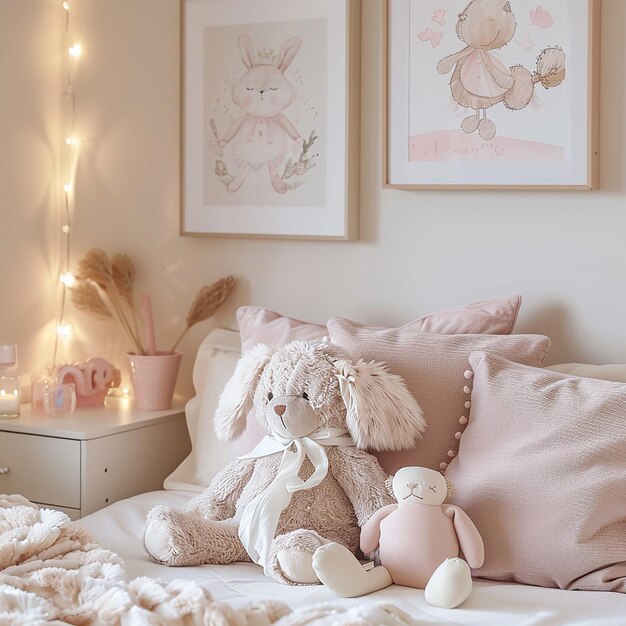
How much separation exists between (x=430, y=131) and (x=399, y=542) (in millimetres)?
1093

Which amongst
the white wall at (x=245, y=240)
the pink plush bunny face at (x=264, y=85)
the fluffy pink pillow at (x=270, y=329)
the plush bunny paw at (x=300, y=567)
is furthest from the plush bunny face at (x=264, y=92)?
the plush bunny paw at (x=300, y=567)

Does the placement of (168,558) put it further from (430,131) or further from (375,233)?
(430,131)

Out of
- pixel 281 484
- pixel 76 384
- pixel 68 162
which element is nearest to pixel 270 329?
pixel 281 484

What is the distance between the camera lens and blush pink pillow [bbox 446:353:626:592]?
185 cm

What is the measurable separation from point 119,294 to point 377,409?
3.94ft

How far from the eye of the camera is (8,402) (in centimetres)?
270

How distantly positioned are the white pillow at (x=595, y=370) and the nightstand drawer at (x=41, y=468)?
124 centimetres

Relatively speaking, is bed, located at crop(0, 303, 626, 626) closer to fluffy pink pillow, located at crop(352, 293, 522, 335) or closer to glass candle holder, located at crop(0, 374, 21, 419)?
fluffy pink pillow, located at crop(352, 293, 522, 335)

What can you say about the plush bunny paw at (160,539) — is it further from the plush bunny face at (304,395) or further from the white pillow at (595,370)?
the white pillow at (595,370)

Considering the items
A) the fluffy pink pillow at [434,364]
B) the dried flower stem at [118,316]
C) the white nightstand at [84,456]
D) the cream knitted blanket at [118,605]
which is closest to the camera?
the cream knitted blanket at [118,605]

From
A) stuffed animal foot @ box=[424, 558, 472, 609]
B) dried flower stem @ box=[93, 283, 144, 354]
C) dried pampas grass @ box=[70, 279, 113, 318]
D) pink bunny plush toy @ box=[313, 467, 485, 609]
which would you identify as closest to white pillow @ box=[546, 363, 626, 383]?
pink bunny plush toy @ box=[313, 467, 485, 609]

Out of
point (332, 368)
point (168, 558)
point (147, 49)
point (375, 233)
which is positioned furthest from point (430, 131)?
point (168, 558)

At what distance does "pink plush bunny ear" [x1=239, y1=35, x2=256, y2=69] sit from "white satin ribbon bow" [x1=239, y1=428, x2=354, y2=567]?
1147 mm

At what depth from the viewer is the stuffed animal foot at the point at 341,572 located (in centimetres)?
179
